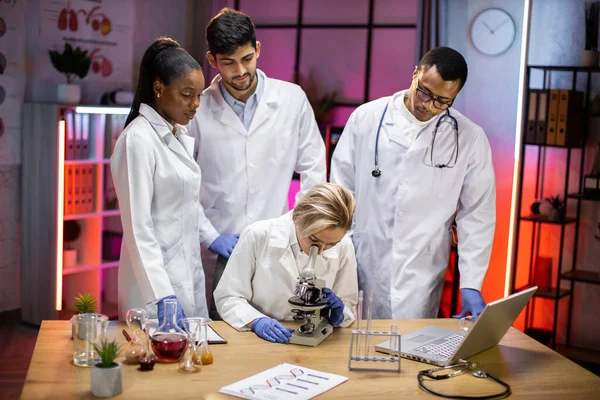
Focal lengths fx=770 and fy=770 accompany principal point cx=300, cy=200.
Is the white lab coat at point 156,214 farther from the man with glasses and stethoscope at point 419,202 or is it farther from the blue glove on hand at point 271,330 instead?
the man with glasses and stethoscope at point 419,202

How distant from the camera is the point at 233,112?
3.23 meters

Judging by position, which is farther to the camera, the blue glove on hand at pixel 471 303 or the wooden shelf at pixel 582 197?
the wooden shelf at pixel 582 197

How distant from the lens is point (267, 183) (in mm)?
3270

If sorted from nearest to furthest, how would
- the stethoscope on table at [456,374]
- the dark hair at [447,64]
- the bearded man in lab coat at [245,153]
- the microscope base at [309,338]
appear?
1. the stethoscope on table at [456,374]
2. the microscope base at [309,338]
3. the dark hair at [447,64]
4. the bearded man in lab coat at [245,153]

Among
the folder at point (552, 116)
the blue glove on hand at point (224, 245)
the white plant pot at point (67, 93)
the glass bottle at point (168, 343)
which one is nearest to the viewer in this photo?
the glass bottle at point (168, 343)

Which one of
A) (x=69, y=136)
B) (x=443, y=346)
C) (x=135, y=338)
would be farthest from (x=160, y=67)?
(x=69, y=136)

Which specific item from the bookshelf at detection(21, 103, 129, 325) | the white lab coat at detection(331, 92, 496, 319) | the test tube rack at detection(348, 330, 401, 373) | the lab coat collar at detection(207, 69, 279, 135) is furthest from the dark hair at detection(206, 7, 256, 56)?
the bookshelf at detection(21, 103, 129, 325)

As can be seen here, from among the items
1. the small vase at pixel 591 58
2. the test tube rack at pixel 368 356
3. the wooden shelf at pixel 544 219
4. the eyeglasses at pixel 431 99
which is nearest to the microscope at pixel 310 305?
the test tube rack at pixel 368 356

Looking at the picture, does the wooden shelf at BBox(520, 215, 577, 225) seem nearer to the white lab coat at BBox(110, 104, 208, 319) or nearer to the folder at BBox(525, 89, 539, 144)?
the folder at BBox(525, 89, 539, 144)

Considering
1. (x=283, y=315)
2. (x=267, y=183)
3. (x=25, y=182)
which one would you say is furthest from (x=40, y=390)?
(x=25, y=182)

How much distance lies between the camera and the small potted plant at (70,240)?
5.25m

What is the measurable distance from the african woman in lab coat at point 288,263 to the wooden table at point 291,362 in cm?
9

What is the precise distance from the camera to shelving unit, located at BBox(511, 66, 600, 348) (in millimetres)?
4801

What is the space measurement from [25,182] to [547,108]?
3.47 m
